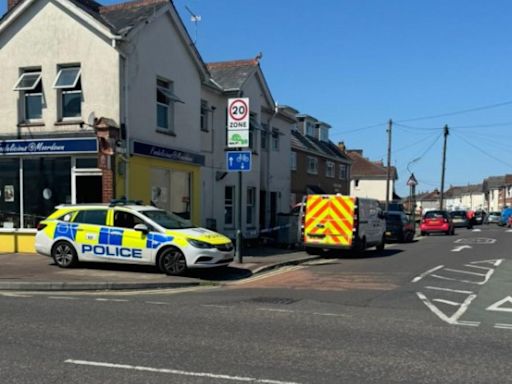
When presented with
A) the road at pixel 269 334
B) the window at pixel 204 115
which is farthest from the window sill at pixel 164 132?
the road at pixel 269 334

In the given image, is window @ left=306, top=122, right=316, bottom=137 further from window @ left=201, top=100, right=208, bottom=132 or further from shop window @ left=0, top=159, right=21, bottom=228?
shop window @ left=0, top=159, right=21, bottom=228

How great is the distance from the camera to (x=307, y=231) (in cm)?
1888

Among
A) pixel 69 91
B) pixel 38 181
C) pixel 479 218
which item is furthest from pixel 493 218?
pixel 38 181

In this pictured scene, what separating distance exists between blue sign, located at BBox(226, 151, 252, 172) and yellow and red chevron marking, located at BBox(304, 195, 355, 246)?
4.20m

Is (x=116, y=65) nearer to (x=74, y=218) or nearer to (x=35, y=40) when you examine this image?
(x=35, y=40)

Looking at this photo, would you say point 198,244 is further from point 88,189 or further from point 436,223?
point 436,223

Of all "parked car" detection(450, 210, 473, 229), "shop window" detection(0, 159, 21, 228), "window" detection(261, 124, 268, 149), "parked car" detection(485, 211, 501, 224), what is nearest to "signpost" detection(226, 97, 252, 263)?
"shop window" detection(0, 159, 21, 228)

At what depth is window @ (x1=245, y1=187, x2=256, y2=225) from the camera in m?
25.5

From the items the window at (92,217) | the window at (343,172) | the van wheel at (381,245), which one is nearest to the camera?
the window at (92,217)

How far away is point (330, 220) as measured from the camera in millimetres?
18500

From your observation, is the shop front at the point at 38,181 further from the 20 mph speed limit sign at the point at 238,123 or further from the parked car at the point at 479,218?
the parked car at the point at 479,218

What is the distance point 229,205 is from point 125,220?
35.9 ft

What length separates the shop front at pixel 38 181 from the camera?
16.2 m

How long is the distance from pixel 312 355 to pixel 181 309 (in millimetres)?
3463
